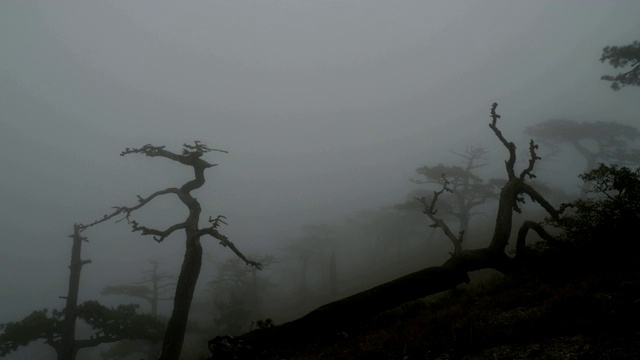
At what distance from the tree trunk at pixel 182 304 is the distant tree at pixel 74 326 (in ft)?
31.5

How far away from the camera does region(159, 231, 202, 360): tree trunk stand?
10.0 metres

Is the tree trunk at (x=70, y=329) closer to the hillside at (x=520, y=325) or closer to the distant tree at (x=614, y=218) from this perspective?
the hillside at (x=520, y=325)

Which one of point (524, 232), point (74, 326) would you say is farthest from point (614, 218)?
point (74, 326)

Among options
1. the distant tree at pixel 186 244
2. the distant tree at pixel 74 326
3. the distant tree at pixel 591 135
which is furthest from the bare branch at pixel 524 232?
the distant tree at pixel 591 135

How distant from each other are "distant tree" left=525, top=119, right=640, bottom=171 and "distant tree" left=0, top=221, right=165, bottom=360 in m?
40.5

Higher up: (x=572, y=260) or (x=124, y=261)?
(x=124, y=261)

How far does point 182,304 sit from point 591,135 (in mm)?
41596

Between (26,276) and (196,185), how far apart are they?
154126 mm

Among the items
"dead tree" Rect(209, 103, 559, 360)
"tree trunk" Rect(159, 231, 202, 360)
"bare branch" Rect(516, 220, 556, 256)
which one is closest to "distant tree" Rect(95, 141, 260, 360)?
"tree trunk" Rect(159, 231, 202, 360)

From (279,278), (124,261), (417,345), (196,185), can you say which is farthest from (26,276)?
(417,345)

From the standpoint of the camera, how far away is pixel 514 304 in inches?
275

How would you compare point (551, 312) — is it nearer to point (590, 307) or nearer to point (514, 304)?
point (590, 307)

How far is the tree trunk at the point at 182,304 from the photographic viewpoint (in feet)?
33.0

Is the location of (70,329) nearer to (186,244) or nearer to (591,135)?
(186,244)
